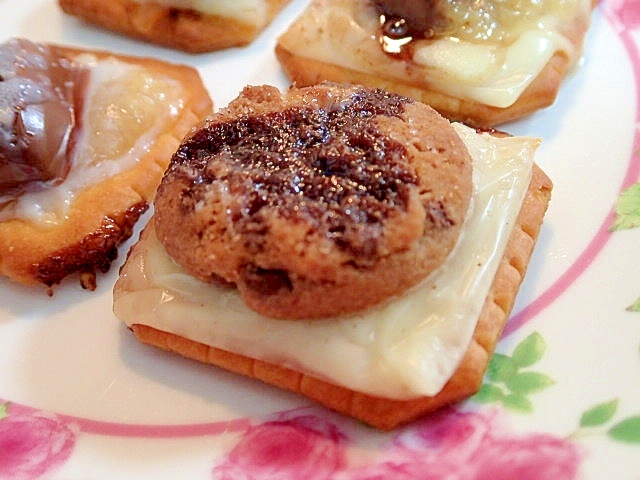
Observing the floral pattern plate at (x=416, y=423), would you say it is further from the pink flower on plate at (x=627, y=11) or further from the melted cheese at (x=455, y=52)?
the pink flower on plate at (x=627, y=11)

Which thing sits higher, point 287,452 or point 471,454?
point 471,454

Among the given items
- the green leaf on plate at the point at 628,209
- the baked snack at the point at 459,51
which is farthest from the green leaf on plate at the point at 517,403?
the baked snack at the point at 459,51

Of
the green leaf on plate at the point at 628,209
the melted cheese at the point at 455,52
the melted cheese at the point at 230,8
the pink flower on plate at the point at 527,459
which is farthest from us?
the melted cheese at the point at 230,8

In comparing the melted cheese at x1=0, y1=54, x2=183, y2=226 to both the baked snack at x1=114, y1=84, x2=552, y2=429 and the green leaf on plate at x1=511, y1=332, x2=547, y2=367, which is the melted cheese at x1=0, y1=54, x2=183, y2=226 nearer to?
the baked snack at x1=114, y1=84, x2=552, y2=429

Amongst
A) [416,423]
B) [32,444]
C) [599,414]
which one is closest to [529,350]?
[599,414]

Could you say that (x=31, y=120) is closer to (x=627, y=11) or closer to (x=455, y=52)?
(x=455, y=52)

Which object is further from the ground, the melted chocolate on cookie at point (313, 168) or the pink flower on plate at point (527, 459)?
the melted chocolate on cookie at point (313, 168)

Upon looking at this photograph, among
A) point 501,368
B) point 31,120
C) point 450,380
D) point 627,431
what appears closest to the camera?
point 627,431
